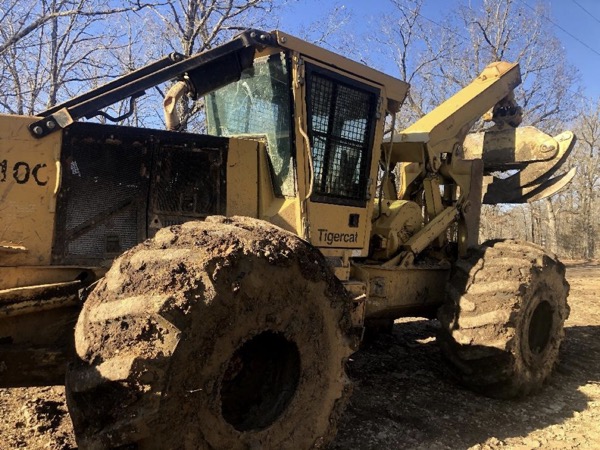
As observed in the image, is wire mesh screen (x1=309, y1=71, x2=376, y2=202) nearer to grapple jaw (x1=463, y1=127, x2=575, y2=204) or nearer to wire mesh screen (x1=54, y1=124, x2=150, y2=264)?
wire mesh screen (x1=54, y1=124, x2=150, y2=264)

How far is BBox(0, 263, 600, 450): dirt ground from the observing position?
3941mm

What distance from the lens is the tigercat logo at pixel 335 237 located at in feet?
14.2

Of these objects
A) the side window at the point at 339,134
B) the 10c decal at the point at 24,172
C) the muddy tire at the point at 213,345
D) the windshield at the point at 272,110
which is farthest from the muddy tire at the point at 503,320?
the 10c decal at the point at 24,172

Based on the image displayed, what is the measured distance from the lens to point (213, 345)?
2.72 meters

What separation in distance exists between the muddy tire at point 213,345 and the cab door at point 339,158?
42.8 inches

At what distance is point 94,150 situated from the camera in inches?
132

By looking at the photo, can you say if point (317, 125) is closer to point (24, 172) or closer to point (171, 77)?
point (171, 77)

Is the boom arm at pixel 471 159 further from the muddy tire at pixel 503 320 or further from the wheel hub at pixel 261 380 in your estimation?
the wheel hub at pixel 261 380

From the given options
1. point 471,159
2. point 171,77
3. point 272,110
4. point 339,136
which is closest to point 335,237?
point 339,136

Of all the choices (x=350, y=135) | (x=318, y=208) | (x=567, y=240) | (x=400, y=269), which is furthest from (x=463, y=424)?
(x=567, y=240)

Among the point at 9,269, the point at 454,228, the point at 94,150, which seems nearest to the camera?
the point at 9,269

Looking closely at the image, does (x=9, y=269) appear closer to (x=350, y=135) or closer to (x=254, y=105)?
Result: (x=254, y=105)

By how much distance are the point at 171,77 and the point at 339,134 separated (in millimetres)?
1529

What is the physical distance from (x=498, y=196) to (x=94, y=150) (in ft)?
17.9
